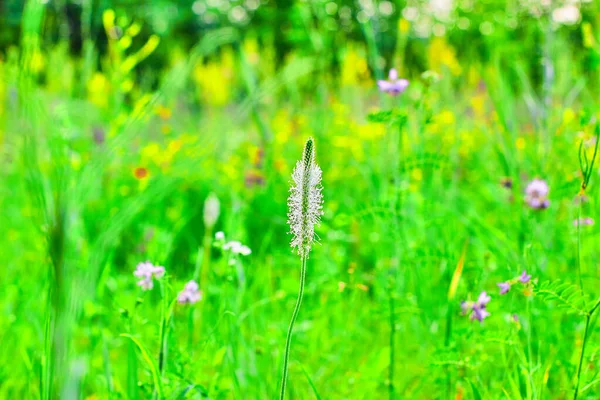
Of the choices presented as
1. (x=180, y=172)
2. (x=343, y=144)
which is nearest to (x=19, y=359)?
(x=180, y=172)

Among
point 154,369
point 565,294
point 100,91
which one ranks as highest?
point 100,91

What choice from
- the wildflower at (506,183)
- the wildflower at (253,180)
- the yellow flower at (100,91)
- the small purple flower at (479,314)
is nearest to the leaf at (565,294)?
the small purple flower at (479,314)

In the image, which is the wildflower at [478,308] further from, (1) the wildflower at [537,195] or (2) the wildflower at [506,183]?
(2) the wildflower at [506,183]

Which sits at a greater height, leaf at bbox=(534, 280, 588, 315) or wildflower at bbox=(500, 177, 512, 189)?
wildflower at bbox=(500, 177, 512, 189)

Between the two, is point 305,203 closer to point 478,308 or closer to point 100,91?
point 478,308

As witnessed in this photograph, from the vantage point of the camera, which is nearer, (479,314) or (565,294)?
(565,294)

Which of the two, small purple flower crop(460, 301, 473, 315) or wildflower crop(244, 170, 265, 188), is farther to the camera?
wildflower crop(244, 170, 265, 188)

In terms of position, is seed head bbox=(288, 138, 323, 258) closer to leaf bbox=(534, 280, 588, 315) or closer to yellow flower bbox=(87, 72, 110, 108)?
leaf bbox=(534, 280, 588, 315)

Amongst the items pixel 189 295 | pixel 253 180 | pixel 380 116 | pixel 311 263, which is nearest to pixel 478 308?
pixel 380 116

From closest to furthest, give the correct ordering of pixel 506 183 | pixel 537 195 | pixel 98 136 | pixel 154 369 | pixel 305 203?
pixel 305 203
pixel 154 369
pixel 537 195
pixel 506 183
pixel 98 136

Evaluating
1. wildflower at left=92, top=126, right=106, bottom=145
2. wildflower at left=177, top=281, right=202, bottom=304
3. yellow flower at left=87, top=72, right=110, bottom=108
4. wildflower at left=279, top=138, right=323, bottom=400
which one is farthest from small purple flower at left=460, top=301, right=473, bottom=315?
wildflower at left=92, top=126, right=106, bottom=145

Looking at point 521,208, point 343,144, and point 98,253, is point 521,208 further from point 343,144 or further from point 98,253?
point 343,144

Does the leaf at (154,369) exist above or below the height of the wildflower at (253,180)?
below

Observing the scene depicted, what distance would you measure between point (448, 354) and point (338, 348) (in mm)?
553
